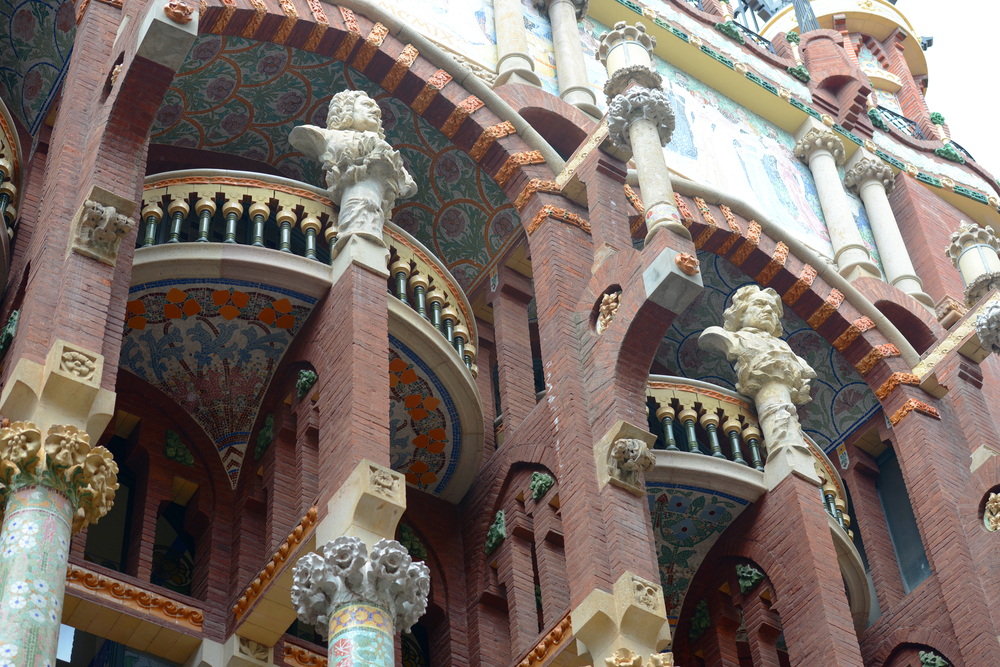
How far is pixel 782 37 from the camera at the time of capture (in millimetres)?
21578

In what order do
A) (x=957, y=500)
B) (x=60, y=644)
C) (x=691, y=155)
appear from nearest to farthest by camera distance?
(x=60, y=644) < (x=957, y=500) < (x=691, y=155)

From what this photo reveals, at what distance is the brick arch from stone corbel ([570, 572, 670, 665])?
16.1 ft

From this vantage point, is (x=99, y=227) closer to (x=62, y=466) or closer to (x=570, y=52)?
(x=62, y=466)

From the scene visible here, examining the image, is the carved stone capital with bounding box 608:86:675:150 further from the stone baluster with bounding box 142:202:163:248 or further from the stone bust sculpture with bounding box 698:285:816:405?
the stone baluster with bounding box 142:202:163:248

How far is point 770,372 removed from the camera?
1367cm

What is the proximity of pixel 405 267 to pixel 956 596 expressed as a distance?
5681mm

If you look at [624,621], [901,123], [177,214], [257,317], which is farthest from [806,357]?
[901,123]

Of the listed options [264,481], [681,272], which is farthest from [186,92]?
[681,272]

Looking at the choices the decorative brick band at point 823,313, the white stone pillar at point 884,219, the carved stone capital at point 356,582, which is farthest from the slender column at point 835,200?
the carved stone capital at point 356,582

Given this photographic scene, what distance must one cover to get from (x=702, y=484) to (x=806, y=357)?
343 cm

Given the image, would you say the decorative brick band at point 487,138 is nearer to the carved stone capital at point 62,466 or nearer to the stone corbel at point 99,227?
the stone corbel at point 99,227

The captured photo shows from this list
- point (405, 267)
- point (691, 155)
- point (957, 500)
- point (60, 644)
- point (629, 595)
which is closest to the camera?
point (629, 595)

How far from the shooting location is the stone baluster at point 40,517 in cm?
788

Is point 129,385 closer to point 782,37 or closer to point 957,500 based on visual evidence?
point 957,500
